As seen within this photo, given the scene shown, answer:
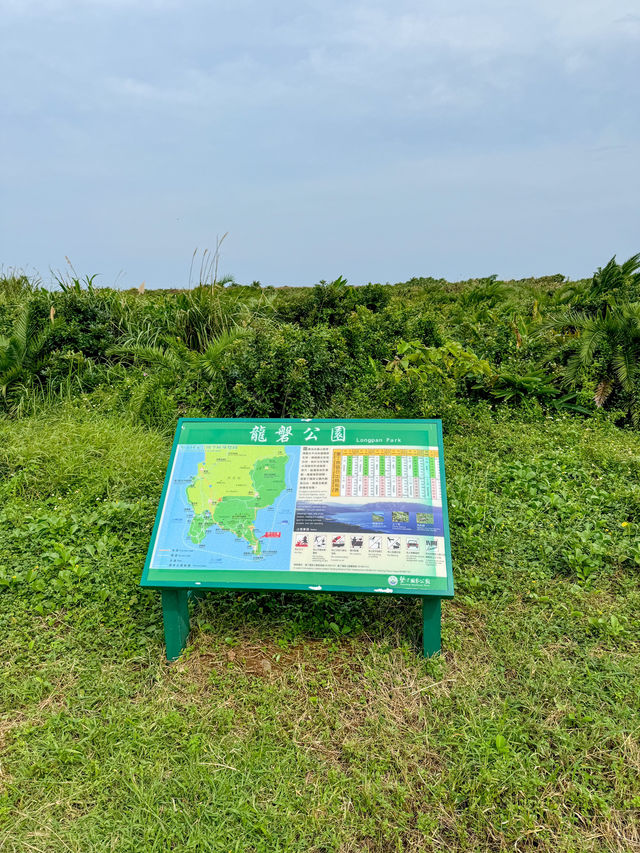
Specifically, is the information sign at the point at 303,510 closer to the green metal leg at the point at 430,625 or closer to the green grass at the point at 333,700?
the green metal leg at the point at 430,625

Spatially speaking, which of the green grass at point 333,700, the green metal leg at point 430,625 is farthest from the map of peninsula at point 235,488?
the green metal leg at point 430,625

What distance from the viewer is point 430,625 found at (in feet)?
12.3

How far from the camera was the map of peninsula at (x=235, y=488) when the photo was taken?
12.8 feet

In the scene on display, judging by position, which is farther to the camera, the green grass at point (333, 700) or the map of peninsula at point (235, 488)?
the map of peninsula at point (235, 488)

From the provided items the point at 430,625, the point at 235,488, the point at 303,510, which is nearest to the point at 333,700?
the point at 430,625

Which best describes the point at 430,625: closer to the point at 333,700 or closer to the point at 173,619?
the point at 333,700

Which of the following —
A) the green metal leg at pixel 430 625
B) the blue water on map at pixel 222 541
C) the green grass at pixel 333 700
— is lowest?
the green grass at pixel 333 700

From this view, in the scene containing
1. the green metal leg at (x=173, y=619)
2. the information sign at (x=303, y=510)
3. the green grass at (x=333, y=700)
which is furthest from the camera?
the green metal leg at (x=173, y=619)

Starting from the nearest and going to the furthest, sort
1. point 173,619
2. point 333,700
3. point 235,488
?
point 333,700 → point 173,619 → point 235,488

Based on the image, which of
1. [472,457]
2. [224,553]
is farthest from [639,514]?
[224,553]

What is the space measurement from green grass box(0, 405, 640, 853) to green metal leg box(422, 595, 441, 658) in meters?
0.08

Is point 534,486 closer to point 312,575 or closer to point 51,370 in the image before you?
point 312,575

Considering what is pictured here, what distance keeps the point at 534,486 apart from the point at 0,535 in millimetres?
4229

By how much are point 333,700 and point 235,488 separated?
4.26 ft
